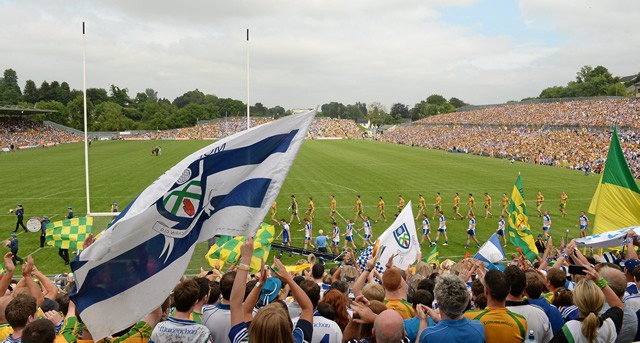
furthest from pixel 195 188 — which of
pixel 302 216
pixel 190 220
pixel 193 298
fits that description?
pixel 302 216

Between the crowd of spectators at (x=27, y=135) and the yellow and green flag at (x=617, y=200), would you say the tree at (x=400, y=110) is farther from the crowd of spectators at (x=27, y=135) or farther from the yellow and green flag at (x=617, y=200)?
the yellow and green flag at (x=617, y=200)

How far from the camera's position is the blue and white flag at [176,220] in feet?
13.7

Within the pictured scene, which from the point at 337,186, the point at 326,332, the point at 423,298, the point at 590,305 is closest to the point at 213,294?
the point at 326,332

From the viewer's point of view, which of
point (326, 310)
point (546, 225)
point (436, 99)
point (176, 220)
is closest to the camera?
point (326, 310)

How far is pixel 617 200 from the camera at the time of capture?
10.3 m

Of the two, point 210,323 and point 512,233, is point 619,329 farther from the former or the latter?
point 512,233

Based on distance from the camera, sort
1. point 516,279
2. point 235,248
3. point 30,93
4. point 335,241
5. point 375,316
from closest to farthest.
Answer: point 375,316
point 516,279
point 235,248
point 335,241
point 30,93

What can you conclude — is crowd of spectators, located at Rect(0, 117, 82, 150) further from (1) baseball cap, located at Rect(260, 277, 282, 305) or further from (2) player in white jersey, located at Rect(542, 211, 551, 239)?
(1) baseball cap, located at Rect(260, 277, 282, 305)

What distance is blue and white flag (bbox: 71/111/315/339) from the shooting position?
419 centimetres

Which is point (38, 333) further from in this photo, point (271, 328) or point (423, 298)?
point (423, 298)

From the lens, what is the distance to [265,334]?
118 inches

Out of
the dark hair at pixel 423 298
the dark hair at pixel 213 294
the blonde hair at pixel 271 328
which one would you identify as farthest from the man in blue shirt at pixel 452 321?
the dark hair at pixel 213 294

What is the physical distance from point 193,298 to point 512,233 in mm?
11290

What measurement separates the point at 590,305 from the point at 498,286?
2.48ft
